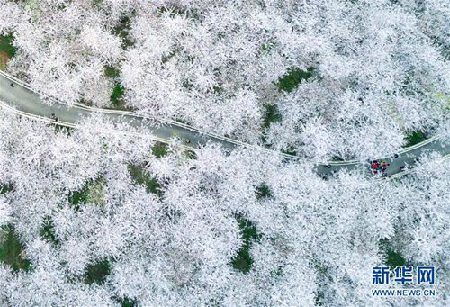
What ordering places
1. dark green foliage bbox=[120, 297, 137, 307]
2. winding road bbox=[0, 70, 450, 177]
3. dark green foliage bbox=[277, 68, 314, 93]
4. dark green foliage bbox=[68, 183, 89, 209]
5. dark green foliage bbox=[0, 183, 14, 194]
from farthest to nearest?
dark green foliage bbox=[277, 68, 314, 93], winding road bbox=[0, 70, 450, 177], dark green foliage bbox=[68, 183, 89, 209], dark green foliage bbox=[0, 183, 14, 194], dark green foliage bbox=[120, 297, 137, 307]

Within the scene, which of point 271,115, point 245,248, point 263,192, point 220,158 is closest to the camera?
point 220,158

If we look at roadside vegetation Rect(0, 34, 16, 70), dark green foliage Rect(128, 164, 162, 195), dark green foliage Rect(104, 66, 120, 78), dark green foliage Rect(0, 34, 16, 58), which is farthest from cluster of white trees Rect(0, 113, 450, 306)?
dark green foliage Rect(0, 34, 16, 58)

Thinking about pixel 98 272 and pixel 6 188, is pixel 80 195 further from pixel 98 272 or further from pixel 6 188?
pixel 98 272

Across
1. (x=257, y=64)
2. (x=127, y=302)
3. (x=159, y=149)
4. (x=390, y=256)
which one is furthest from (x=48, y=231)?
(x=390, y=256)

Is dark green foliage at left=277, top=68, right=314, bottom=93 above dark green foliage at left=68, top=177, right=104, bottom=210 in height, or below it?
above

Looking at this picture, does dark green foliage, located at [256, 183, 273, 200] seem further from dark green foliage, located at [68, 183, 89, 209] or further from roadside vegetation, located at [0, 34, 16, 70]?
roadside vegetation, located at [0, 34, 16, 70]
